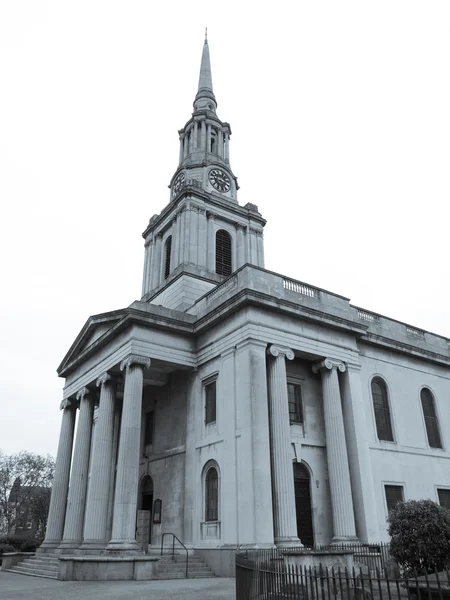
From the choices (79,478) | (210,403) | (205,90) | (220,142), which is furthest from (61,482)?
(205,90)

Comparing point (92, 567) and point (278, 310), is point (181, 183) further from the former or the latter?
point (92, 567)

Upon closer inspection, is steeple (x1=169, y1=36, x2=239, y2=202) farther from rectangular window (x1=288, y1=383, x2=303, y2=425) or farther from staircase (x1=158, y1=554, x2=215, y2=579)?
staircase (x1=158, y1=554, x2=215, y2=579)

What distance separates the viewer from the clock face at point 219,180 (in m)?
36.5

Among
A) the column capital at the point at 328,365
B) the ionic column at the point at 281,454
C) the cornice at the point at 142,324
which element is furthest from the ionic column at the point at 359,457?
the cornice at the point at 142,324

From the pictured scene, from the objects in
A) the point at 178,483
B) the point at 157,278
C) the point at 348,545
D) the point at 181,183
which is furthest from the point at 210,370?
the point at 181,183

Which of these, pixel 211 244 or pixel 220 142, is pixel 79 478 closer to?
pixel 211 244

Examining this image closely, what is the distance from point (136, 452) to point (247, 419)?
185 inches

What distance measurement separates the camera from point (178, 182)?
3769 centimetres

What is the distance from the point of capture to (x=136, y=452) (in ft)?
66.4

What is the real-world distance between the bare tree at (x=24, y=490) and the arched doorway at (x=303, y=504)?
48783mm

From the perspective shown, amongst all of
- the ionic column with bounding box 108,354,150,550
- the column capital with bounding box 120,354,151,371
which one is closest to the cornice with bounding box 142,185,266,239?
the column capital with bounding box 120,354,151,371

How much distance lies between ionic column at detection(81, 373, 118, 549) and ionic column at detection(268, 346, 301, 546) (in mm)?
7276

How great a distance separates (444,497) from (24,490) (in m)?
54.5

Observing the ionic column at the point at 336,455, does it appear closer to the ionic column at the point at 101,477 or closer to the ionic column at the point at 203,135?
the ionic column at the point at 101,477
